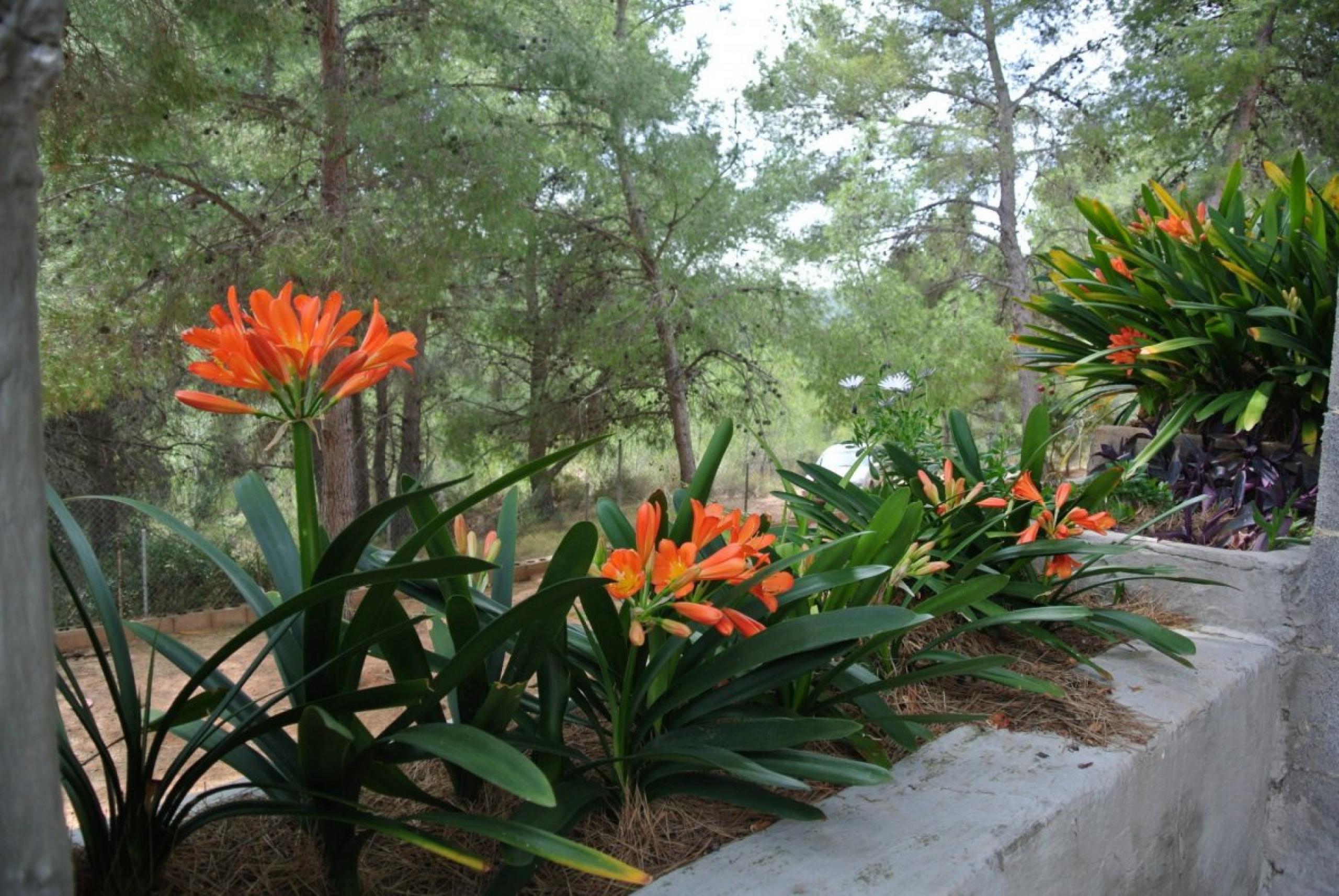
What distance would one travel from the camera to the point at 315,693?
97 centimetres

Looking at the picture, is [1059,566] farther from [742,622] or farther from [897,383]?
[742,622]

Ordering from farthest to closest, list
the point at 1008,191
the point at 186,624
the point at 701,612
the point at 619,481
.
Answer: the point at 1008,191, the point at 619,481, the point at 186,624, the point at 701,612

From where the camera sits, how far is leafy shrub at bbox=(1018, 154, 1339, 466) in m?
2.15

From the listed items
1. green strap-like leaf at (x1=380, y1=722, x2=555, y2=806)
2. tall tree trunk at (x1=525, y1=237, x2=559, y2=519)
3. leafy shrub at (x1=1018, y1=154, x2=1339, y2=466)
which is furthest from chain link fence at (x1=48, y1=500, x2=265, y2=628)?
green strap-like leaf at (x1=380, y1=722, x2=555, y2=806)

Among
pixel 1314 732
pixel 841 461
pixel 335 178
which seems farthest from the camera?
pixel 335 178

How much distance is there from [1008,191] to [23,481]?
11.2m

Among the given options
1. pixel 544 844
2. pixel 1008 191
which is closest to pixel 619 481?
pixel 1008 191

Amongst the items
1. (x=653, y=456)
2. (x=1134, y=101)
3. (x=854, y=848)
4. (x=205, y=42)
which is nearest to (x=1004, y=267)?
(x=1134, y=101)

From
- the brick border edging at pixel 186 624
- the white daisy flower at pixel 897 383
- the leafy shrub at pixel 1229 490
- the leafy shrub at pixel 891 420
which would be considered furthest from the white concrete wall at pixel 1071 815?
the brick border edging at pixel 186 624

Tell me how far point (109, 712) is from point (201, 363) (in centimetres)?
558

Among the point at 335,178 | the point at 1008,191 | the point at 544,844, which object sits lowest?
the point at 544,844

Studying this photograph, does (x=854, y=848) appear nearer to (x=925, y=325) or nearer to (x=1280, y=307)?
(x=1280, y=307)

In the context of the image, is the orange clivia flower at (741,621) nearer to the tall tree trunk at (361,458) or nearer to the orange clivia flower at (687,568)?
the orange clivia flower at (687,568)

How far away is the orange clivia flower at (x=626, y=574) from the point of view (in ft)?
3.19
